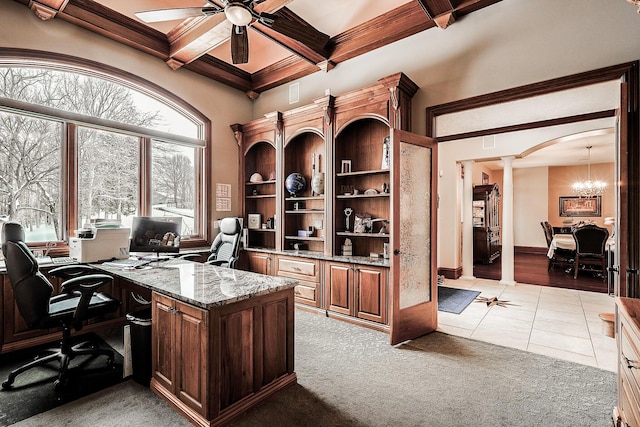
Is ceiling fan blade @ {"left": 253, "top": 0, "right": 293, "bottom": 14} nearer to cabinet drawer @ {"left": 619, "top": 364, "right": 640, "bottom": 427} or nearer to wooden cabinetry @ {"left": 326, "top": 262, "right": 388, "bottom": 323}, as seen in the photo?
wooden cabinetry @ {"left": 326, "top": 262, "right": 388, "bottom": 323}

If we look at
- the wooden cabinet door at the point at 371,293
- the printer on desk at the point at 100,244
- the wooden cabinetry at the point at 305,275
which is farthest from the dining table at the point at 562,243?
the printer on desk at the point at 100,244

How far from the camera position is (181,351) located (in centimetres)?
201

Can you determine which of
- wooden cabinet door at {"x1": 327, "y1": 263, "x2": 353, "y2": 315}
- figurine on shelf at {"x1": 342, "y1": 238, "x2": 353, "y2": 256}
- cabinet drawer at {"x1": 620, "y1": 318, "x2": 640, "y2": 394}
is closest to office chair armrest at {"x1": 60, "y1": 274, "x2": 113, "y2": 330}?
wooden cabinet door at {"x1": 327, "y1": 263, "x2": 353, "y2": 315}

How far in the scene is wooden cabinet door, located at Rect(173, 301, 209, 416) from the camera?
1855 mm

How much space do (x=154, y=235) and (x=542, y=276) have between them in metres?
7.17

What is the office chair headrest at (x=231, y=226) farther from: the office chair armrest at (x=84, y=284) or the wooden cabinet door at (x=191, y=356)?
the wooden cabinet door at (x=191, y=356)

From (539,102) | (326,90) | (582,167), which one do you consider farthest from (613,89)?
(582,167)

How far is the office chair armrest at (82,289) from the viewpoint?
2389 mm

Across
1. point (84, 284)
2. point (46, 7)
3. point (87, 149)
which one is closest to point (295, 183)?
point (87, 149)

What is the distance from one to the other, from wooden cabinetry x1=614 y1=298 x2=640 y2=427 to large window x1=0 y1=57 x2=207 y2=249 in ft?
15.2

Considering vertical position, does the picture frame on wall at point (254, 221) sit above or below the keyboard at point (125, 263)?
above

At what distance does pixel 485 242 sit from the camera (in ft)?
26.4

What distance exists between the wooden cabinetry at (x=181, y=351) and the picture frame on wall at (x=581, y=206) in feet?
38.1

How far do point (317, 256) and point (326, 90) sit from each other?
2345 millimetres
